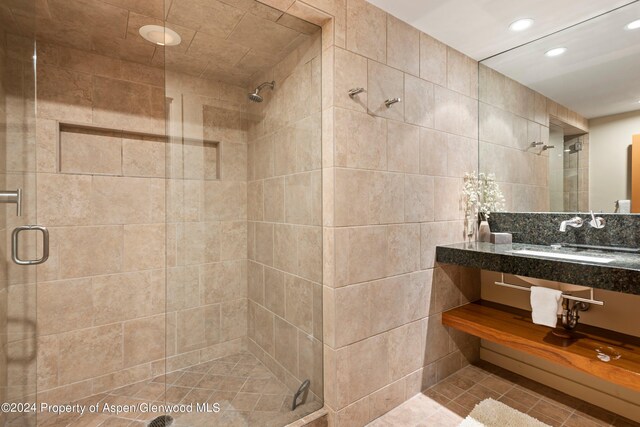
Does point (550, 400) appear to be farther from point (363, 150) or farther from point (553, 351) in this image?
point (363, 150)

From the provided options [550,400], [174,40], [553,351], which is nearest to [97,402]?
[174,40]

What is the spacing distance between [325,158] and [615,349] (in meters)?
1.87

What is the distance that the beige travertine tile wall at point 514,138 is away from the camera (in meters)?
2.32

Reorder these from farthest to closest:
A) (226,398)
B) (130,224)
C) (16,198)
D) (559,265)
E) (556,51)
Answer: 1. (130,224)
2. (556,51)
3. (226,398)
4. (559,265)
5. (16,198)

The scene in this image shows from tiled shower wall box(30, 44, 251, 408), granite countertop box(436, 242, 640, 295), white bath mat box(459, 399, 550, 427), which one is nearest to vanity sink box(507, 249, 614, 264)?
granite countertop box(436, 242, 640, 295)

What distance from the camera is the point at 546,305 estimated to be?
172cm

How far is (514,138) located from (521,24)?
2.67 ft

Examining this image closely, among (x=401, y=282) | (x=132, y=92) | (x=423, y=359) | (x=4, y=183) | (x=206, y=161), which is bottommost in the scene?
(x=423, y=359)

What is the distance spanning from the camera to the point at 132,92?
7.49 ft

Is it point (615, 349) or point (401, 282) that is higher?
point (401, 282)

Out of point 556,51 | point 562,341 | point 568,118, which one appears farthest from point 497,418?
point 556,51

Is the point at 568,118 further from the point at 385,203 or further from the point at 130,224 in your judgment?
the point at 130,224

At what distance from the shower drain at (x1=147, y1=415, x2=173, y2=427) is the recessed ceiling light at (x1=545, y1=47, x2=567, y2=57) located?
3.36 m

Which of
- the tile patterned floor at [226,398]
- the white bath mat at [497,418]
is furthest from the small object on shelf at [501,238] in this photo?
the tile patterned floor at [226,398]
